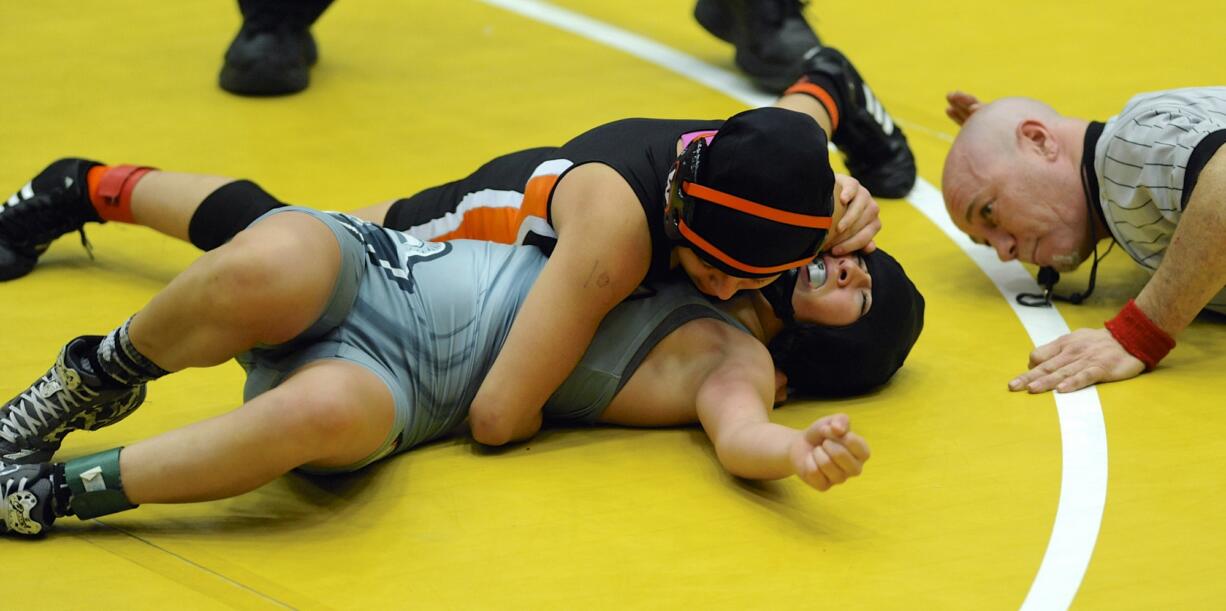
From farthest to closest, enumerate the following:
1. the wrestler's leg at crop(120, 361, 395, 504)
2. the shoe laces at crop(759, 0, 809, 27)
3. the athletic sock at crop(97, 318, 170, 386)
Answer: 1. the shoe laces at crop(759, 0, 809, 27)
2. the athletic sock at crop(97, 318, 170, 386)
3. the wrestler's leg at crop(120, 361, 395, 504)

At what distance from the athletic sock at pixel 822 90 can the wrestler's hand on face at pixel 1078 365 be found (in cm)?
81

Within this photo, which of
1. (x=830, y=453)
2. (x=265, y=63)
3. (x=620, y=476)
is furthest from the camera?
(x=265, y=63)

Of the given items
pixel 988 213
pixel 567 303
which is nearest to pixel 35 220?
pixel 567 303

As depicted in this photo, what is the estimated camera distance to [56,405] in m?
2.41

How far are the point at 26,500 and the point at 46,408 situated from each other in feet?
0.64

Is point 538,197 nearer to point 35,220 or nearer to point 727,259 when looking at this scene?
point 727,259

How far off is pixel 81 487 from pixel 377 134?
2074 millimetres

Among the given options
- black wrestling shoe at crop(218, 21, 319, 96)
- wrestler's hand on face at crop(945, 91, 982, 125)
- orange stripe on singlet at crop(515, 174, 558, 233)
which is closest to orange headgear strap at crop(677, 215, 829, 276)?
orange stripe on singlet at crop(515, 174, 558, 233)

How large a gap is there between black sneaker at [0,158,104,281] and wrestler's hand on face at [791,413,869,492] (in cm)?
185

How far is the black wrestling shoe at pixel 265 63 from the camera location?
14.5 feet

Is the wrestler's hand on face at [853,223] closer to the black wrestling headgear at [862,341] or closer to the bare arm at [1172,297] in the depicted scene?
the black wrestling headgear at [862,341]

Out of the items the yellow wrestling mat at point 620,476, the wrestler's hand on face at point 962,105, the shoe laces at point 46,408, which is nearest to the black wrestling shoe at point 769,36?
the yellow wrestling mat at point 620,476

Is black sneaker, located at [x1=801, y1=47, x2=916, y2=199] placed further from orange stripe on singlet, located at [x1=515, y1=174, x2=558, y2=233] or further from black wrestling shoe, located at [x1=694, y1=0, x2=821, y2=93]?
orange stripe on singlet, located at [x1=515, y1=174, x2=558, y2=233]

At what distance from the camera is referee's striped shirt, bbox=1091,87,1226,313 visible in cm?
292
